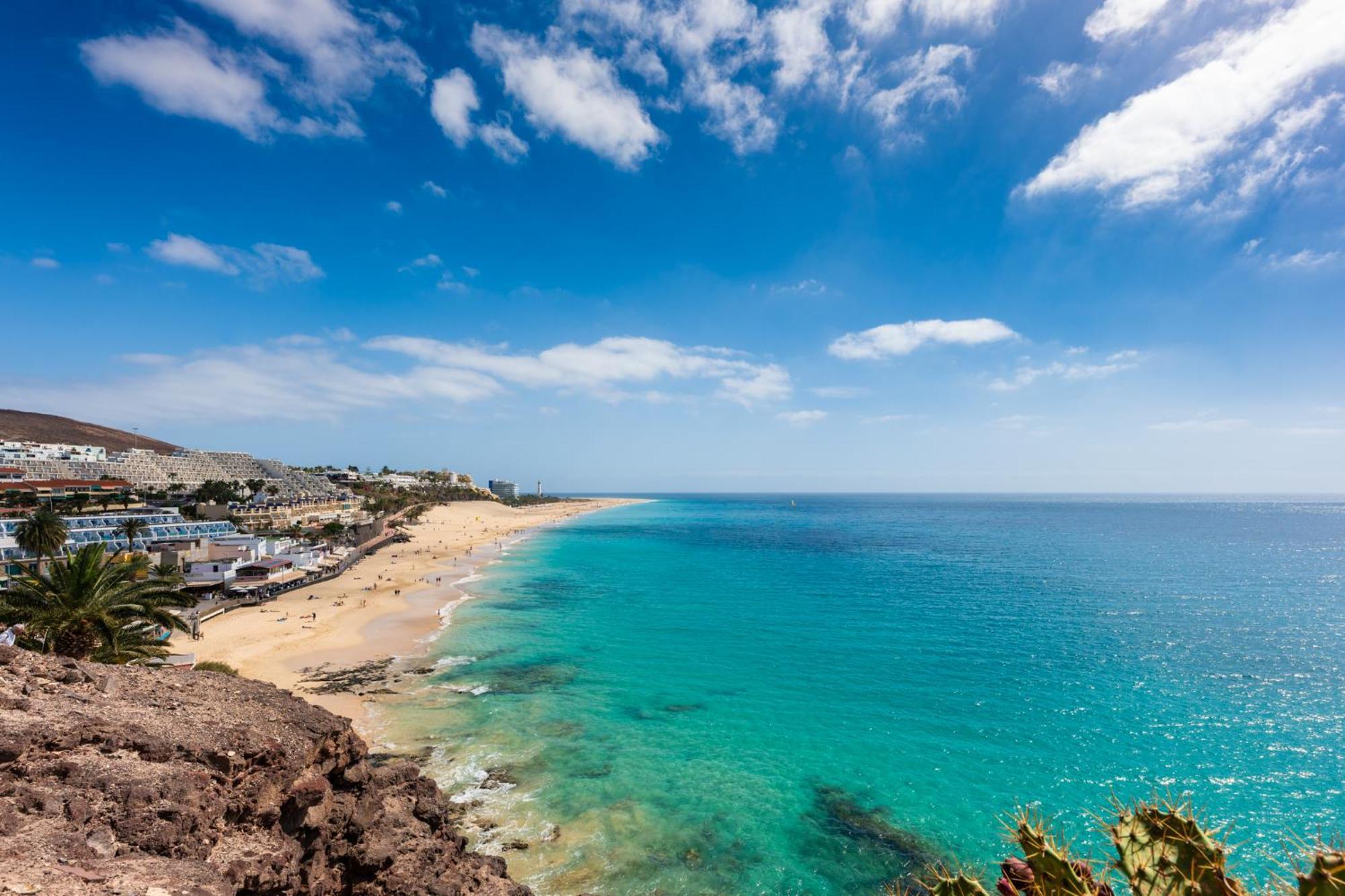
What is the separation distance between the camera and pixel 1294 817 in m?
20.0

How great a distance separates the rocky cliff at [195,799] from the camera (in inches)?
340

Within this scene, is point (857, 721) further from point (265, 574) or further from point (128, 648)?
point (265, 574)

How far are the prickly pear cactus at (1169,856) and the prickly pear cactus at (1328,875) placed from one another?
0.70 metres

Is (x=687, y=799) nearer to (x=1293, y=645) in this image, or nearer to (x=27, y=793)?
(x=27, y=793)

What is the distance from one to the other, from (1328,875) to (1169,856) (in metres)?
1.77

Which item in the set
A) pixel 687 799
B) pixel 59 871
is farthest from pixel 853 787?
pixel 59 871

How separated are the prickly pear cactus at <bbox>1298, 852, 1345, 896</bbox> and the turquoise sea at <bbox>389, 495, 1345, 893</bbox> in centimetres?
1544

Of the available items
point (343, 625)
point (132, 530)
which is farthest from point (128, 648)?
point (132, 530)

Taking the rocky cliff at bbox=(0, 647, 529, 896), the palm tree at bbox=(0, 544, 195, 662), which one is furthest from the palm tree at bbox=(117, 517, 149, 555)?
the rocky cliff at bbox=(0, 647, 529, 896)

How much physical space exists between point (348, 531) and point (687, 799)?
90.2 meters

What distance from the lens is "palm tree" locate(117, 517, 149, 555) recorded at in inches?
2007

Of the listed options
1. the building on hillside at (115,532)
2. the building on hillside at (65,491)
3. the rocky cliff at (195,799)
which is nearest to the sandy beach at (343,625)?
the building on hillside at (115,532)

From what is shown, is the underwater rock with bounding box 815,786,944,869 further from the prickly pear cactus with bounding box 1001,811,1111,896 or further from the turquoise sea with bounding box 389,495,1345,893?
the prickly pear cactus with bounding box 1001,811,1111,896

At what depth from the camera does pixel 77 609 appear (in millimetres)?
21469
